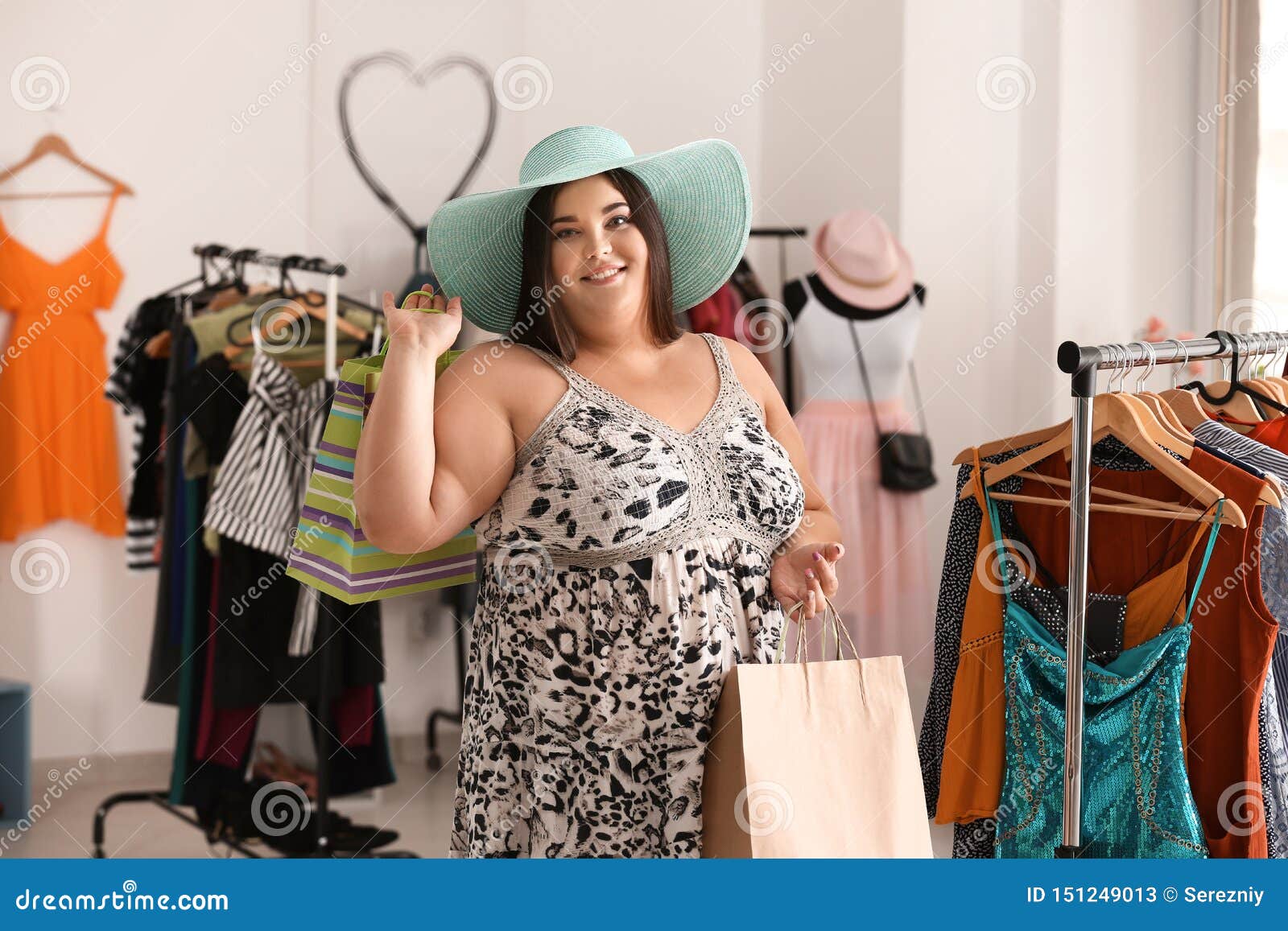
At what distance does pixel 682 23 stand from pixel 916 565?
6.10 ft

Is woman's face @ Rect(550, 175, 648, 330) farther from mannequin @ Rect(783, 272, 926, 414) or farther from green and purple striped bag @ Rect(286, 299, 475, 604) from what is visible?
mannequin @ Rect(783, 272, 926, 414)

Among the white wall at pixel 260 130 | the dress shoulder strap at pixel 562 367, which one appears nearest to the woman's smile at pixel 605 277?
the dress shoulder strap at pixel 562 367

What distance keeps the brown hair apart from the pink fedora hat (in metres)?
1.71

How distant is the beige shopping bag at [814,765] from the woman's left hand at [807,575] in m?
0.07

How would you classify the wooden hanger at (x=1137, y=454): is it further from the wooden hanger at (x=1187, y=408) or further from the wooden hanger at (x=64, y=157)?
the wooden hanger at (x=64, y=157)

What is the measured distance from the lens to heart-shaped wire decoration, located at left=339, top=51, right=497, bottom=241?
3479 mm

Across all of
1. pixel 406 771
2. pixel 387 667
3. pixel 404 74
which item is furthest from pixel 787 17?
pixel 406 771

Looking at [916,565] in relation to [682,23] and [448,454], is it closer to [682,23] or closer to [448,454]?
[682,23]

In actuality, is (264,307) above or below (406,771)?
above

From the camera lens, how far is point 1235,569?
1.42 meters

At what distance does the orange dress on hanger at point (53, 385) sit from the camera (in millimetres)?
3355

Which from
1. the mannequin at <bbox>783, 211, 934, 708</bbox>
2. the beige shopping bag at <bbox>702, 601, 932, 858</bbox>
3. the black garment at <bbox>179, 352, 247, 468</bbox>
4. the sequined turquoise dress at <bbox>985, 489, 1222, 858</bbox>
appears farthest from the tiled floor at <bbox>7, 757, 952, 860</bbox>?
the beige shopping bag at <bbox>702, 601, 932, 858</bbox>

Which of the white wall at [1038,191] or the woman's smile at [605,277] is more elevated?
the white wall at [1038,191]
